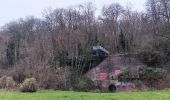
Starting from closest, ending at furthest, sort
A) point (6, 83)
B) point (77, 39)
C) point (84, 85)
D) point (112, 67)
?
point (6, 83) < point (84, 85) < point (112, 67) < point (77, 39)

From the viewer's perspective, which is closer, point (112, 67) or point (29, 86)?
point (29, 86)

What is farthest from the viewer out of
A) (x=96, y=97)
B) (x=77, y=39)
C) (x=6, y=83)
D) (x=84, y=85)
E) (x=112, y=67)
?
(x=77, y=39)

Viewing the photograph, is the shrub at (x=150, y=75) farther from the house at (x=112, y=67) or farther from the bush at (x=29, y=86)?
the bush at (x=29, y=86)

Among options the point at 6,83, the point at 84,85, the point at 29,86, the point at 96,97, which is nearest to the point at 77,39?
the point at 84,85

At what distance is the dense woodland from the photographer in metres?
47.2

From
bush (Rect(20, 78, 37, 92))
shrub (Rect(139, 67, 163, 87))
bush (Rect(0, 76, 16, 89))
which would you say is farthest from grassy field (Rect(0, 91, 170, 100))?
shrub (Rect(139, 67, 163, 87))

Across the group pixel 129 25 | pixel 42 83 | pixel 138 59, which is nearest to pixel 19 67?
pixel 42 83

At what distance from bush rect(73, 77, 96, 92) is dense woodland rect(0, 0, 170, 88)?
1.47 m

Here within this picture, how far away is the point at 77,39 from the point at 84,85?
38.0 ft

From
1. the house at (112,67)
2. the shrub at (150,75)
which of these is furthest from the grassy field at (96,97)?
the house at (112,67)

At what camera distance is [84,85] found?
141 feet

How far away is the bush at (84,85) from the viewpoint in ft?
139

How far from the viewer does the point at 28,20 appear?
88500 mm

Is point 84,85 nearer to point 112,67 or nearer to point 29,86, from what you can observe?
point 112,67
